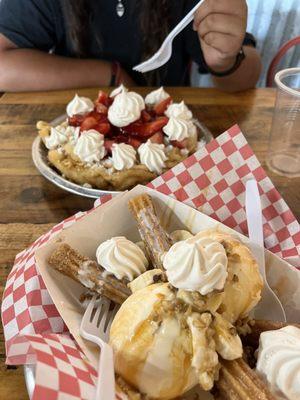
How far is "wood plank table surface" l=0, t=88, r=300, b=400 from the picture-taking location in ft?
3.40

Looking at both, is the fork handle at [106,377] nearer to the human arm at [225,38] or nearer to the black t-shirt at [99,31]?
the human arm at [225,38]

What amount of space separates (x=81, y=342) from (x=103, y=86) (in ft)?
4.43

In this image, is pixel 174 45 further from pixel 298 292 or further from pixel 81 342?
pixel 81 342

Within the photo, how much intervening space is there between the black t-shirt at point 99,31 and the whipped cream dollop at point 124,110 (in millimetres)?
590

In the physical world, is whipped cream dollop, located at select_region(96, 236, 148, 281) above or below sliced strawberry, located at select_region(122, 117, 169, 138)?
above

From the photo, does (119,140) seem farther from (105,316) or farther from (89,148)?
(105,316)

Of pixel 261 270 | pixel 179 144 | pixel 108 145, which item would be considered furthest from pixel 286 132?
pixel 261 270

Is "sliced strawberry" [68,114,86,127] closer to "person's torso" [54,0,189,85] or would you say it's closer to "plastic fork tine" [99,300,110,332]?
"person's torso" [54,0,189,85]

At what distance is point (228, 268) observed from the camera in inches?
28.0

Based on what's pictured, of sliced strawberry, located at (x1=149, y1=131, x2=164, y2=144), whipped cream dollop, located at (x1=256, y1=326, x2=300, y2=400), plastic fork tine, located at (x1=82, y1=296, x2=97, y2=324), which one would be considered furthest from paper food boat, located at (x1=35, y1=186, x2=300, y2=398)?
sliced strawberry, located at (x1=149, y1=131, x2=164, y2=144)

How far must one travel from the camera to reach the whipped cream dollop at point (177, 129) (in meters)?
1.31

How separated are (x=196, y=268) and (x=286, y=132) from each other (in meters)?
0.88

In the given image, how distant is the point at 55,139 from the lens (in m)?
1.31

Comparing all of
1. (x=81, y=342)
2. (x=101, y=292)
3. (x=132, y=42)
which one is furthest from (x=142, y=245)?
(x=132, y=42)
